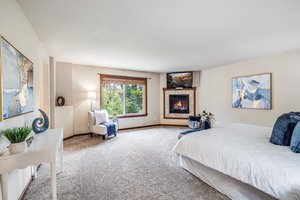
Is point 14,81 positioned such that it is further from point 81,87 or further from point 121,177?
point 81,87

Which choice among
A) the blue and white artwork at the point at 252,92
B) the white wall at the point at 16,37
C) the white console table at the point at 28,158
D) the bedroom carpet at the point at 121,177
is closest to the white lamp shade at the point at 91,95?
the bedroom carpet at the point at 121,177

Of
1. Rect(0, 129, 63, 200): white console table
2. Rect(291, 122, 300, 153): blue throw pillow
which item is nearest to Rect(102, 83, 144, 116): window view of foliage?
Rect(0, 129, 63, 200): white console table

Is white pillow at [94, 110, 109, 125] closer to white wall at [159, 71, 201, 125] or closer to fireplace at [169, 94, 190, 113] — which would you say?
white wall at [159, 71, 201, 125]

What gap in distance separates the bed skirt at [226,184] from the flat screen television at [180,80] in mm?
4215

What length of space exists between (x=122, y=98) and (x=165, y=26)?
4160mm

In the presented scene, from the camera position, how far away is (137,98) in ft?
21.6

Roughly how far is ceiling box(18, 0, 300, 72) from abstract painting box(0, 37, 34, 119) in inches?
27.6

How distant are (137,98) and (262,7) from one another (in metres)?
5.18

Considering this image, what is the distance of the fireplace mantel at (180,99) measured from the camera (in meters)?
6.49

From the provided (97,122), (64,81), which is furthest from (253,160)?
(64,81)

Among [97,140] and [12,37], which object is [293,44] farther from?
[97,140]

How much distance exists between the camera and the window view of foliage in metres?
5.86

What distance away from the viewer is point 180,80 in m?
6.54

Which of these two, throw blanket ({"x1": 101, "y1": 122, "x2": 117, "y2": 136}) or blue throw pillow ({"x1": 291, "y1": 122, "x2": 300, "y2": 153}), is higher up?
blue throw pillow ({"x1": 291, "y1": 122, "x2": 300, "y2": 153})
